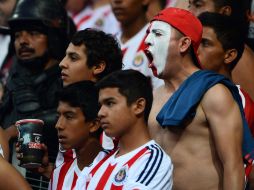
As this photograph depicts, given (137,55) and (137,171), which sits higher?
(137,55)

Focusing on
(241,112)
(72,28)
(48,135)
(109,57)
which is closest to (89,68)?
(109,57)

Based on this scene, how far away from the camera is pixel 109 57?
657cm

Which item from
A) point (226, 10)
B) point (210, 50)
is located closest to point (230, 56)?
point (210, 50)

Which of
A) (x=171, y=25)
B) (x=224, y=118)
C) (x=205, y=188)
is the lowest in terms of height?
(x=205, y=188)

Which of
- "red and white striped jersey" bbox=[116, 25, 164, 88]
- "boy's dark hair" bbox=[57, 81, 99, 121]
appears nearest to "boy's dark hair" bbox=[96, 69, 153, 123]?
"boy's dark hair" bbox=[57, 81, 99, 121]

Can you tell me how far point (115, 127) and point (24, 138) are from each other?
586 mm

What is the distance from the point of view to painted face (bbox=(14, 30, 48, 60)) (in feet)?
25.6

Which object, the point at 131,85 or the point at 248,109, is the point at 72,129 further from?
the point at 248,109

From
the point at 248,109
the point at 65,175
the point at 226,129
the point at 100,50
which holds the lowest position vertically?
the point at 65,175

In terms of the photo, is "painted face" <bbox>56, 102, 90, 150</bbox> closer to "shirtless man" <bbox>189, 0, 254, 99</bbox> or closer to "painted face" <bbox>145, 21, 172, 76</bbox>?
"painted face" <bbox>145, 21, 172, 76</bbox>

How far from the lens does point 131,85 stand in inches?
224

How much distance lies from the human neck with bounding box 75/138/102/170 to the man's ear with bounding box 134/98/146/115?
1.56ft

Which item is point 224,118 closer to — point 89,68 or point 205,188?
point 205,188

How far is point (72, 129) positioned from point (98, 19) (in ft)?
12.4
